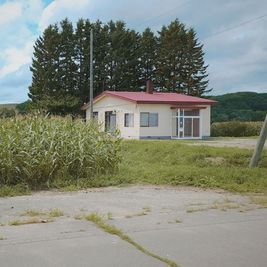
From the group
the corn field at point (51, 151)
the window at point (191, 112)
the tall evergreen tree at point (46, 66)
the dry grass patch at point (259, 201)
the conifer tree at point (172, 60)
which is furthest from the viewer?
the conifer tree at point (172, 60)

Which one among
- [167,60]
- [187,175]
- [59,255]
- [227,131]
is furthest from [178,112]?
[59,255]

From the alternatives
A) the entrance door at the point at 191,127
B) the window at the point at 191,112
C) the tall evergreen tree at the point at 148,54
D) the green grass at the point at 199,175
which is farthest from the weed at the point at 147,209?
the tall evergreen tree at the point at 148,54

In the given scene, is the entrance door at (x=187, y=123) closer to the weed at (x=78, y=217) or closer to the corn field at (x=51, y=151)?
the corn field at (x=51, y=151)

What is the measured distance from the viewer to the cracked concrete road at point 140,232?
5.38m

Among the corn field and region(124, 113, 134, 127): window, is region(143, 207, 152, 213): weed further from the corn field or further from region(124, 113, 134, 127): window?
region(124, 113, 134, 127): window

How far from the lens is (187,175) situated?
12688mm

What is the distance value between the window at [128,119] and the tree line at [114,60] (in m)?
15.4

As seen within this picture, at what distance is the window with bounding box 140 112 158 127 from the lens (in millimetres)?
36969

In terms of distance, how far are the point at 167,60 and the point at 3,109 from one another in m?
44.6

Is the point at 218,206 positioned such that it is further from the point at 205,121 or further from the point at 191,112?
the point at 205,121

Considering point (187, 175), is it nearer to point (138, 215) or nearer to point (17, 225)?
point (138, 215)

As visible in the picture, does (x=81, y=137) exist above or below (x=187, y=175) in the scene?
above

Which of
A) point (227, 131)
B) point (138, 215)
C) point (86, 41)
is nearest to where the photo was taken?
point (138, 215)

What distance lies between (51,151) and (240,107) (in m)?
53.6
